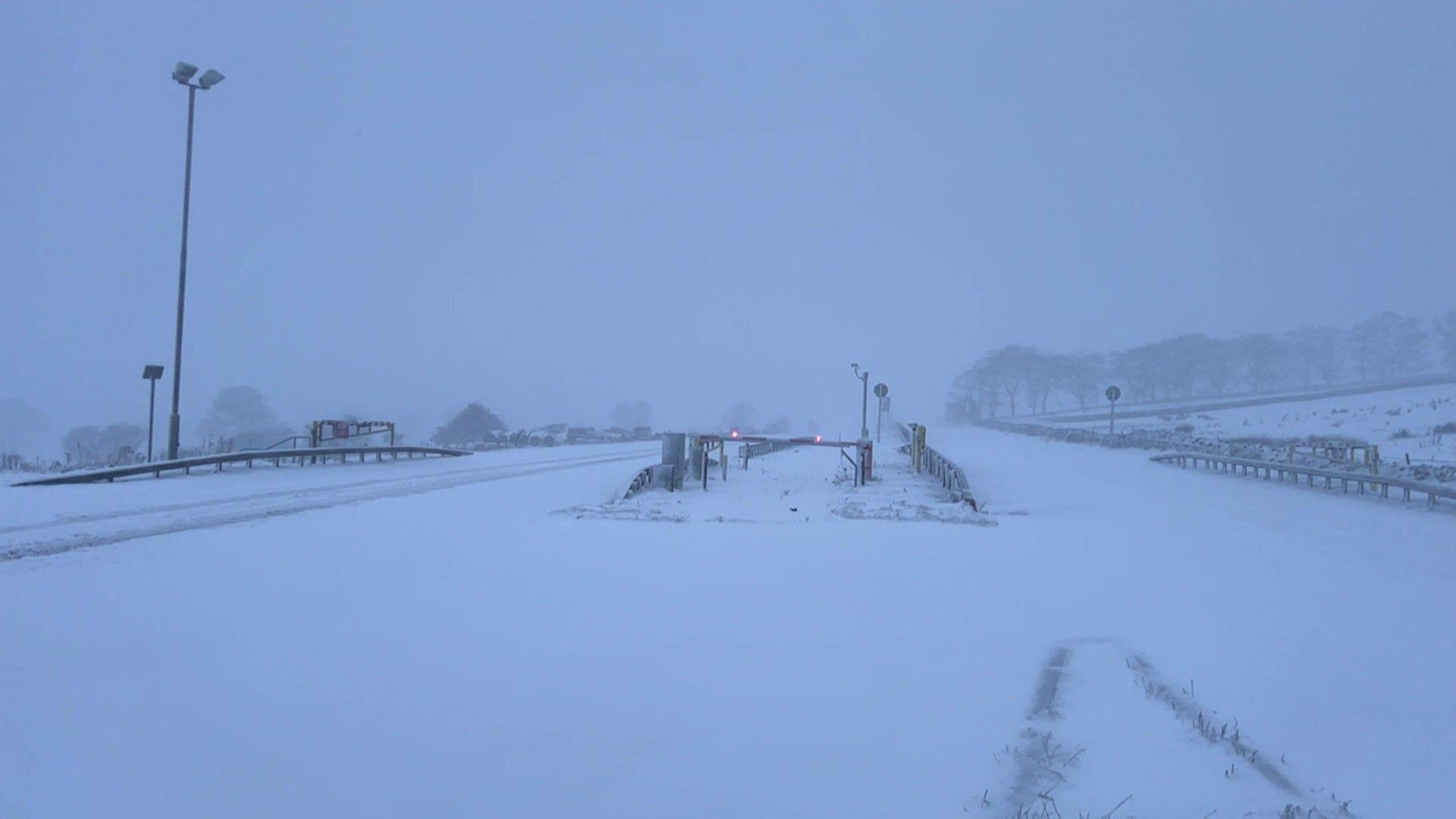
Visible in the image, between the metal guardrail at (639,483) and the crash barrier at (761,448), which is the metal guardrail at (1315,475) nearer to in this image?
the crash barrier at (761,448)

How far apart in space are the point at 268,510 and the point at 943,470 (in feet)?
49.8

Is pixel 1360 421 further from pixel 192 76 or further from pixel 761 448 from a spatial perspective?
pixel 192 76

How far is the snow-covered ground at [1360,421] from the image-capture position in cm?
3121

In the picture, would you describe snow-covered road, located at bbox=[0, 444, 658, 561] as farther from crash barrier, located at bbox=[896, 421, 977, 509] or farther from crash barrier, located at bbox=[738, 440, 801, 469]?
crash barrier, located at bbox=[896, 421, 977, 509]

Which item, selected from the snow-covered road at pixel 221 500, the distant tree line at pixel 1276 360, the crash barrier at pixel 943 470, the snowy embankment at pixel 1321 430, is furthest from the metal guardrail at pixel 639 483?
the distant tree line at pixel 1276 360

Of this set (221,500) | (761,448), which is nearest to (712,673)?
(221,500)

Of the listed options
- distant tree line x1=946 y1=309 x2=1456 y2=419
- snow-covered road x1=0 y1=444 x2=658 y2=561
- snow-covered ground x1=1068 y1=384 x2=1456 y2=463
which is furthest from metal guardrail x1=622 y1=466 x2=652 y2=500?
distant tree line x1=946 y1=309 x2=1456 y2=419

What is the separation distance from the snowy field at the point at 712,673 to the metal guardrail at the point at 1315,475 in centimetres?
488

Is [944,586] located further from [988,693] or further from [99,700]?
[99,700]

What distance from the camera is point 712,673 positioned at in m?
6.04

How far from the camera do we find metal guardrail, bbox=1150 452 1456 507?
16.4 m

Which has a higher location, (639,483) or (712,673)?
(639,483)

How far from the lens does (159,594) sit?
25.7 ft

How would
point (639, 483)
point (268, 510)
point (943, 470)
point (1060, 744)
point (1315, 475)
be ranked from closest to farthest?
point (1060, 744) < point (268, 510) < point (639, 483) < point (1315, 475) < point (943, 470)
